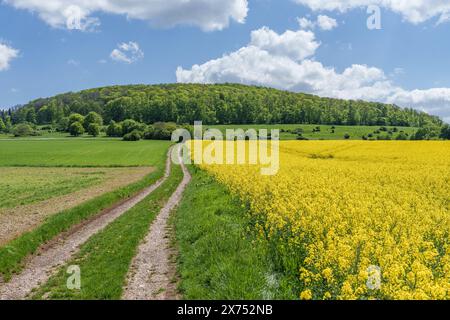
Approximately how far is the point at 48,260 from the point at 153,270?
4780mm

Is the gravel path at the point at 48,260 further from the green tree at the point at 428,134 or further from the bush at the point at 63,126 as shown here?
the bush at the point at 63,126

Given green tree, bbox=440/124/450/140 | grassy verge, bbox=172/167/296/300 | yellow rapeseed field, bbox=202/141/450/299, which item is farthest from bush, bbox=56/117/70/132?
grassy verge, bbox=172/167/296/300

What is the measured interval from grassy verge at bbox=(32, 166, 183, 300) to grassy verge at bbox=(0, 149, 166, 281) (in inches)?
75.7

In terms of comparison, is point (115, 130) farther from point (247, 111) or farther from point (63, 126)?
point (247, 111)

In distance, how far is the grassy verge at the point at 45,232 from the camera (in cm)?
1293

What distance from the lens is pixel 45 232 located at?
16.5 metres

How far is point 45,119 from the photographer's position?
18862cm

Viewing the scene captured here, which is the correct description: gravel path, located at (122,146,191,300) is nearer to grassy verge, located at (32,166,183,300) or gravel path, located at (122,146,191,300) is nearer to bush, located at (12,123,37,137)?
grassy verge, located at (32,166,183,300)

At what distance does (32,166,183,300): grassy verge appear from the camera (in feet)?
33.3
